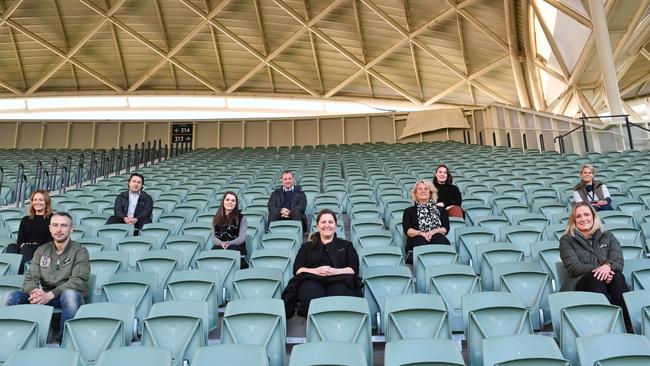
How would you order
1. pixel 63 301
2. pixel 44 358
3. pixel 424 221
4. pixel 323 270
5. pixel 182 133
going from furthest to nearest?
pixel 182 133, pixel 424 221, pixel 323 270, pixel 63 301, pixel 44 358

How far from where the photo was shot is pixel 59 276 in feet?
15.4

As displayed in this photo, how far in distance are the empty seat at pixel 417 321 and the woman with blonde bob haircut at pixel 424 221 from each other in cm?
213

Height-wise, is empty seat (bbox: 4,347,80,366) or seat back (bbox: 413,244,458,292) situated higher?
seat back (bbox: 413,244,458,292)

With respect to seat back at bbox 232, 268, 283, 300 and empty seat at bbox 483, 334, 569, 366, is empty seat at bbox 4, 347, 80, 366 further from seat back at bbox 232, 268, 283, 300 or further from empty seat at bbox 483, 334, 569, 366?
empty seat at bbox 483, 334, 569, 366

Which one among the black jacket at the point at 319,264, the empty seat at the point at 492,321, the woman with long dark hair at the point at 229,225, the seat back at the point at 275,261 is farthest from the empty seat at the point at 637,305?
the woman with long dark hair at the point at 229,225

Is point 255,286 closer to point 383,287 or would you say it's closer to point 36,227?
point 383,287

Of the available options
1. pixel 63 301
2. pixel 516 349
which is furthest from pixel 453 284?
pixel 63 301

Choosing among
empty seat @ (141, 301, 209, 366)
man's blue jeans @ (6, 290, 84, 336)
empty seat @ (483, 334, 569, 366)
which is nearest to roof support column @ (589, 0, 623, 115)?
empty seat @ (483, 334, 569, 366)

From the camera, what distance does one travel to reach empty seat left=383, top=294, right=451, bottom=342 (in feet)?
12.8

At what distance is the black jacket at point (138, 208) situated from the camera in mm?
7672

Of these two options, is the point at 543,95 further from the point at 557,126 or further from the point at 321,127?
the point at 321,127

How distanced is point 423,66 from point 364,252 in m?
23.1

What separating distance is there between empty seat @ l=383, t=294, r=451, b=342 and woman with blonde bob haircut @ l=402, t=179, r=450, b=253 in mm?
2128

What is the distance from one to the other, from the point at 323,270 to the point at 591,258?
2500 mm
